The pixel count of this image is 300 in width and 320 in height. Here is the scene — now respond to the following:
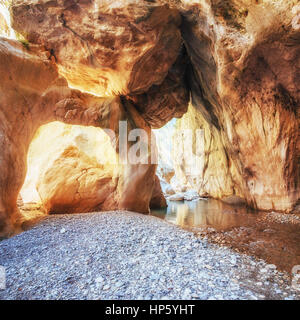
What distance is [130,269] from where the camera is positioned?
2.64 metres

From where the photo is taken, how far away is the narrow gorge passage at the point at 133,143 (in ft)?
8.55

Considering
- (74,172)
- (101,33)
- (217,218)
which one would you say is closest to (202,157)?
(217,218)

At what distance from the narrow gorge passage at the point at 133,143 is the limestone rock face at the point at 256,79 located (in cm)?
5

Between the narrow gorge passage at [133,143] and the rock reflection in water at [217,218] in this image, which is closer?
the narrow gorge passage at [133,143]

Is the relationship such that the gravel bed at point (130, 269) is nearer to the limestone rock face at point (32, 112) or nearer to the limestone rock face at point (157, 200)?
the limestone rock face at point (32, 112)

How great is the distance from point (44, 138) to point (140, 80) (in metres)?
6.20

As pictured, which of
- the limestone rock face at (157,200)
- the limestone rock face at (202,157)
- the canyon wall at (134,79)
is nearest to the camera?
the canyon wall at (134,79)

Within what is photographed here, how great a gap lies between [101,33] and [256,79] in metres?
6.38

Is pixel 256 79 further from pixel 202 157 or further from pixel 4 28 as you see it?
pixel 202 157

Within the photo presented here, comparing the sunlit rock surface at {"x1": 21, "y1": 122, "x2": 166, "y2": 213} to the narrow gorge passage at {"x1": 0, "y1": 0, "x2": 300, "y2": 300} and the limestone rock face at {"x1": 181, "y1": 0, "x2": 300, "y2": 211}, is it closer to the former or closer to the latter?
the narrow gorge passage at {"x1": 0, "y1": 0, "x2": 300, "y2": 300}

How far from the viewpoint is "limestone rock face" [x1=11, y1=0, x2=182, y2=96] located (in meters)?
5.88

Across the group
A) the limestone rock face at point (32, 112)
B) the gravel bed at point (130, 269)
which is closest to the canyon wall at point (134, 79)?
the limestone rock face at point (32, 112)
